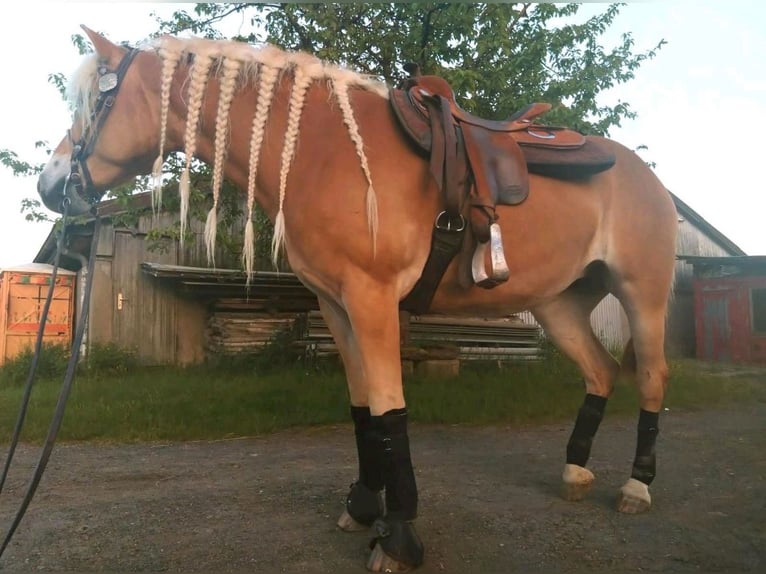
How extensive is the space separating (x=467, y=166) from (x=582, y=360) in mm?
1671

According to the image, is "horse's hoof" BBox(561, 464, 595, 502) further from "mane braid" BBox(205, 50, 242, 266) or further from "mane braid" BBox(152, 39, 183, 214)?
"mane braid" BBox(152, 39, 183, 214)

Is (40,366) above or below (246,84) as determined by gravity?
below

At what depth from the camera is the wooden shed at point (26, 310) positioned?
40.7 ft

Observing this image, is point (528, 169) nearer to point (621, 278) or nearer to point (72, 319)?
point (621, 278)

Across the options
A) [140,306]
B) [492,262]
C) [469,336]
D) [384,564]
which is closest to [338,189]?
[492,262]

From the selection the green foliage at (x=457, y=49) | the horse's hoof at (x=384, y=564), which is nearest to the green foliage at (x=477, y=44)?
the green foliage at (x=457, y=49)

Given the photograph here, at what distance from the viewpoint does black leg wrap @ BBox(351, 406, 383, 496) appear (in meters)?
2.92

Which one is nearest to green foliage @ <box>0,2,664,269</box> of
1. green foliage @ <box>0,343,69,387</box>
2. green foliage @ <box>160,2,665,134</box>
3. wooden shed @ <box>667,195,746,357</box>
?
green foliage @ <box>160,2,665,134</box>

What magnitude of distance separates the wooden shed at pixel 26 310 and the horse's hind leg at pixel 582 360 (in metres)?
11.5

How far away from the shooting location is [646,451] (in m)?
3.33

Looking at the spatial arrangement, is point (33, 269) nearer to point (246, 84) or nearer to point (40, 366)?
point (40, 366)

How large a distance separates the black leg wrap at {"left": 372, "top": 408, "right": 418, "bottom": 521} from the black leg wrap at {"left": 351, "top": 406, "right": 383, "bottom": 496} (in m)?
0.42

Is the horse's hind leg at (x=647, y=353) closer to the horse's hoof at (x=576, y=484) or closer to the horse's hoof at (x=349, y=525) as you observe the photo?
the horse's hoof at (x=576, y=484)

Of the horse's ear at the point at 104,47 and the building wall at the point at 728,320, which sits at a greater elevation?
the horse's ear at the point at 104,47
